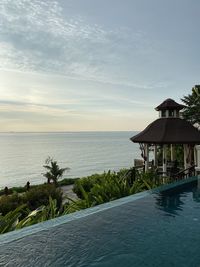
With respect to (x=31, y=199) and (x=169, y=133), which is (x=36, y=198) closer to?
(x=31, y=199)

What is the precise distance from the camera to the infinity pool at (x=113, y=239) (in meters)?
5.74

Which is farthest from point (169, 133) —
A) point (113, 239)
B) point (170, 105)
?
point (113, 239)

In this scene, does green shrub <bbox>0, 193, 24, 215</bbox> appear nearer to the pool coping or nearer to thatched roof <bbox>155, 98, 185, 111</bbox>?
the pool coping

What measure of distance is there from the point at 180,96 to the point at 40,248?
69.6ft

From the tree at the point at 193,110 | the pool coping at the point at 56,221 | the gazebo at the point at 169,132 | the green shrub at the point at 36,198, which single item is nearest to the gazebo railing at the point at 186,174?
the gazebo at the point at 169,132

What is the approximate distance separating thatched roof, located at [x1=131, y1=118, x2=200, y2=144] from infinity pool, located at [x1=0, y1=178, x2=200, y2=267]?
5.84m

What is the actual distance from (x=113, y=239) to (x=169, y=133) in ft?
30.6

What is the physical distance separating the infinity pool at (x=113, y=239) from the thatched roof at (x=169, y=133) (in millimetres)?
5842

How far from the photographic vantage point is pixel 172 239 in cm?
677

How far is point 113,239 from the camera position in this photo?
6.74 meters

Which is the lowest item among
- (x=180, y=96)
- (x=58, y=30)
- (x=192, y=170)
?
(x=192, y=170)

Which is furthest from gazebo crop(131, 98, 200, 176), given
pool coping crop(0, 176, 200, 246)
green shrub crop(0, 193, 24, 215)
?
green shrub crop(0, 193, 24, 215)

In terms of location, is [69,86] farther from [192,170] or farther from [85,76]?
[192,170]

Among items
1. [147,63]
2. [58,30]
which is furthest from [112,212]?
[147,63]
